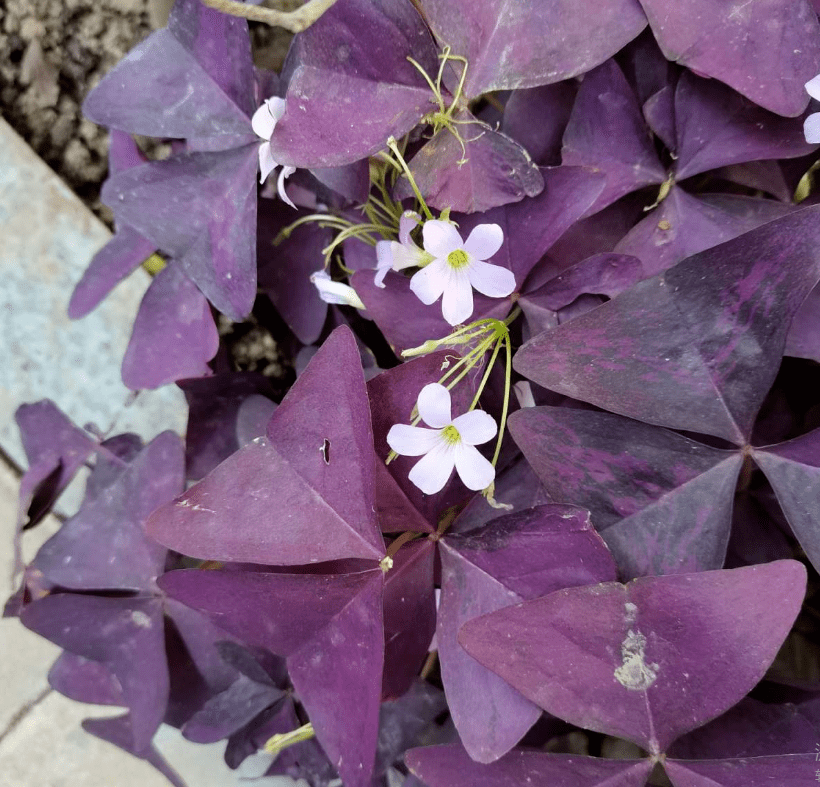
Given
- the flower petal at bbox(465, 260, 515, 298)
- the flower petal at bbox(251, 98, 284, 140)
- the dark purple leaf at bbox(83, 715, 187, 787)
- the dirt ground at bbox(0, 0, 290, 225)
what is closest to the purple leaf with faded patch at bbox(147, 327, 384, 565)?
the flower petal at bbox(465, 260, 515, 298)

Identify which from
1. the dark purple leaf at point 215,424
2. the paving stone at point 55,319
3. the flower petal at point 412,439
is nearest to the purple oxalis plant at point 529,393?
the flower petal at point 412,439

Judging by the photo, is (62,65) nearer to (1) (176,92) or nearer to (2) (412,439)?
(1) (176,92)

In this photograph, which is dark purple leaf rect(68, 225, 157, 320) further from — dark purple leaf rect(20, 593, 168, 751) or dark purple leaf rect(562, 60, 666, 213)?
dark purple leaf rect(562, 60, 666, 213)

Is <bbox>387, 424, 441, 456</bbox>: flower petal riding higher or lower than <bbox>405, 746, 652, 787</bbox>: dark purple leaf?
higher

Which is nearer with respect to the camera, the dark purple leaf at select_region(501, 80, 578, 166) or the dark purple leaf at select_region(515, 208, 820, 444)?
the dark purple leaf at select_region(515, 208, 820, 444)

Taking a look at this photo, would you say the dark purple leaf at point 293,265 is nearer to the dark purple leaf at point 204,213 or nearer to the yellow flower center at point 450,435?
the dark purple leaf at point 204,213

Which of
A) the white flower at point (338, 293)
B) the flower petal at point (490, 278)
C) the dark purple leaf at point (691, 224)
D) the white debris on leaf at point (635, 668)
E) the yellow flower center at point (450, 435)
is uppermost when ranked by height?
the flower petal at point (490, 278)

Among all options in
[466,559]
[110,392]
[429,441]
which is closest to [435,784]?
[466,559]
